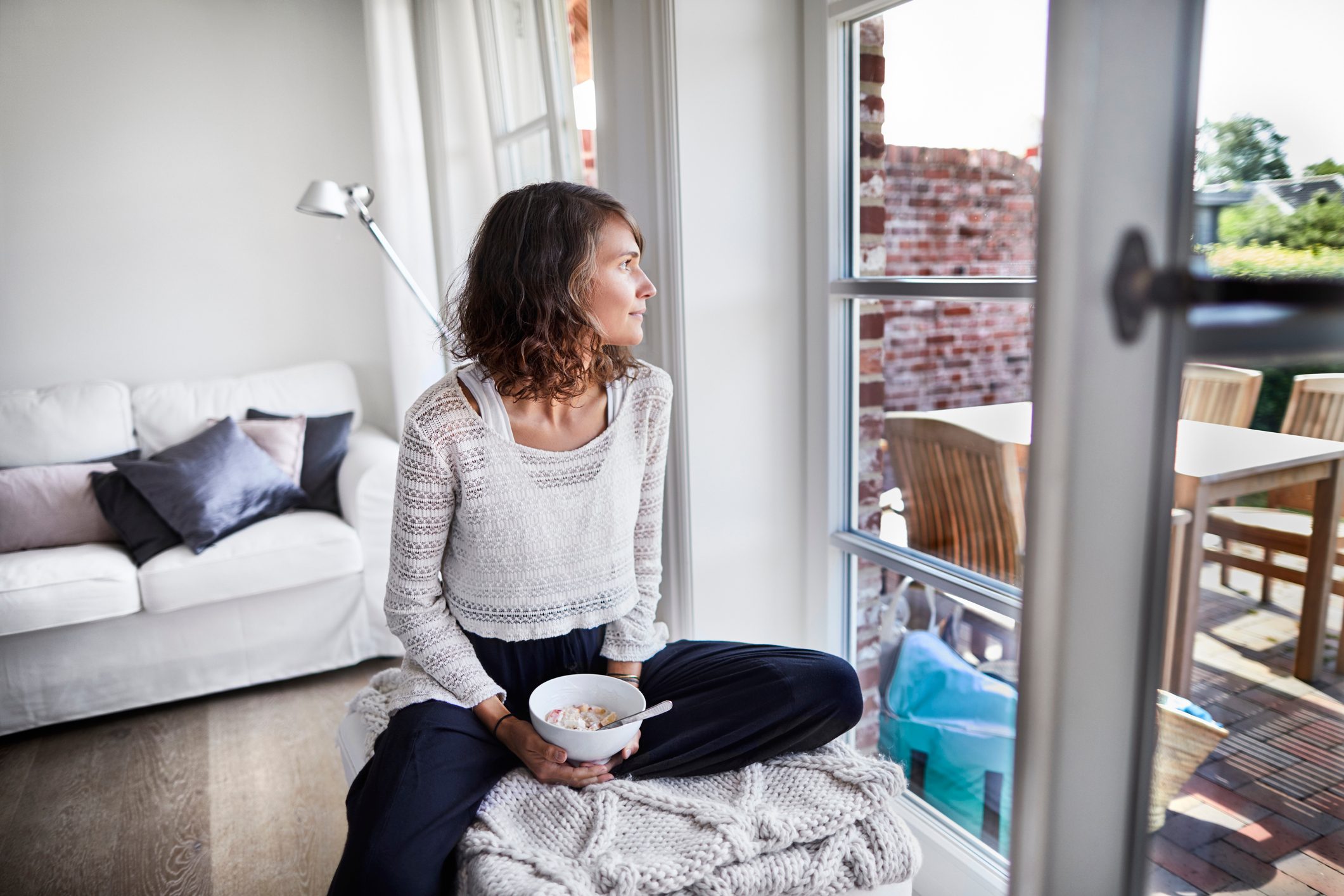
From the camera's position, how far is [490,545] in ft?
4.48

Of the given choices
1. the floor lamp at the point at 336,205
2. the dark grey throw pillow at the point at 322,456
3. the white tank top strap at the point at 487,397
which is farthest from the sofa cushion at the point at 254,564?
the white tank top strap at the point at 487,397

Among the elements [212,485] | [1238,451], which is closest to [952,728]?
[1238,451]

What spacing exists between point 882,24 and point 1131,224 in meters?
1.44

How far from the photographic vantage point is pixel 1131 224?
309 millimetres

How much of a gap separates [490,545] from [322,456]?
2011 millimetres

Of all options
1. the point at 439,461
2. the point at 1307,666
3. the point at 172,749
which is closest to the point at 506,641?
the point at 439,461

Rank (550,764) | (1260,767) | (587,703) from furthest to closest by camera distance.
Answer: (587,703)
(550,764)
(1260,767)

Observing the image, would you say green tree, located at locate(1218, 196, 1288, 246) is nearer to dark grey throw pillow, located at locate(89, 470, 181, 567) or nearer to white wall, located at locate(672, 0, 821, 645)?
white wall, located at locate(672, 0, 821, 645)

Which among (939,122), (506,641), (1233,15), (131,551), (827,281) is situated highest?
(939,122)

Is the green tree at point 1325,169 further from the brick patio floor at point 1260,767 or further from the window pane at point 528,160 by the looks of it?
the window pane at point 528,160

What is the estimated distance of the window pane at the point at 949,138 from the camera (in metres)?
1.35

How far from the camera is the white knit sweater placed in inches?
52.3

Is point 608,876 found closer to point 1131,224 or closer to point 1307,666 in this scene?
point 1307,666

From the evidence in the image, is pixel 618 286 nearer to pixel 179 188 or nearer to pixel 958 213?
pixel 958 213
